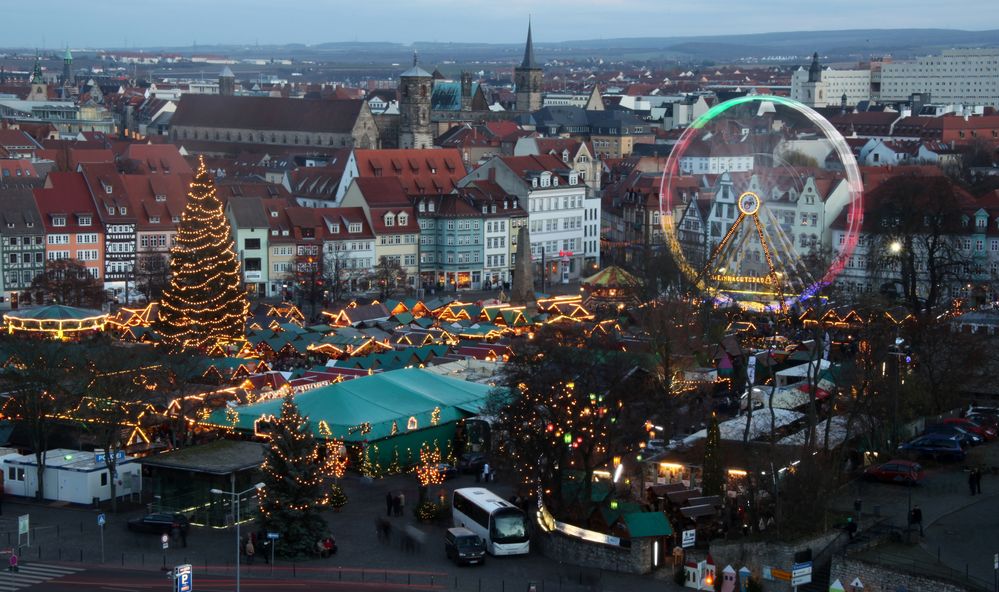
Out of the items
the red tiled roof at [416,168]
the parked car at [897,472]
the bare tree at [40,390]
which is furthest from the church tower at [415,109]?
the parked car at [897,472]

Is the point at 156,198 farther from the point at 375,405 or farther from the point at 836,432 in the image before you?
the point at 836,432

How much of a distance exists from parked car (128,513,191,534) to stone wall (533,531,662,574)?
7.19 metres

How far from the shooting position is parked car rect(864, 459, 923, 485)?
34781 mm

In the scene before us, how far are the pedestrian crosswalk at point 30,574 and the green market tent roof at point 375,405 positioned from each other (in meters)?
8.35

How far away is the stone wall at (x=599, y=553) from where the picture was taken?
99.8 feet

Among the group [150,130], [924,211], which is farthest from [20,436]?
[150,130]

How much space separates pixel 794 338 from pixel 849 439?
1835 centimetres

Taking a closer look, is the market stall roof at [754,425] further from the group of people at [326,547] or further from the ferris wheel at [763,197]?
the ferris wheel at [763,197]

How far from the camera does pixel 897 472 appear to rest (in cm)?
3500

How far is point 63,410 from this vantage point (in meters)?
39.0

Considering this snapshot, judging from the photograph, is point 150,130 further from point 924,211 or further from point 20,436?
point 20,436

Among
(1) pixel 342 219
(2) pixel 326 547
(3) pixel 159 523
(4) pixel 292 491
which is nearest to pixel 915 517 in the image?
(2) pixel 326 547

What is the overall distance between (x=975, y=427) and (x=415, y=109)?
275 feet

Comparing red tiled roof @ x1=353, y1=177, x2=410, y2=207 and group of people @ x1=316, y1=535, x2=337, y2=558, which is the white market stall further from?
red tiled roof @ x1=353, y1=177, x2=410, y2=207
